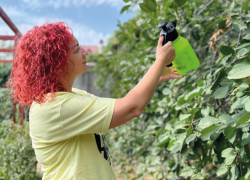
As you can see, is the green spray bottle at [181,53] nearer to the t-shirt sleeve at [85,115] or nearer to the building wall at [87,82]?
the t-shirt sleeve at [85,115]

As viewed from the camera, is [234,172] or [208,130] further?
[234,172]

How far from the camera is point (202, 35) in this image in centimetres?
265

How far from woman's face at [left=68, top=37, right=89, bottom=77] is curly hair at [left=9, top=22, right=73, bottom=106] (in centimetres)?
3

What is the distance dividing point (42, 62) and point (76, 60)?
145 millimetres

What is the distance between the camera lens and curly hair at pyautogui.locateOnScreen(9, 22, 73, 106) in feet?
3.85

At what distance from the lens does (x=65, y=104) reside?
113cm

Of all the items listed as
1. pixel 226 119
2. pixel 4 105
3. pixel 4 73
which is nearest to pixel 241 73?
pixel 226 119

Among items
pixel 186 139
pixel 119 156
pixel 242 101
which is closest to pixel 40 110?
pixel 186 139

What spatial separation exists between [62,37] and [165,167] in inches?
72.4

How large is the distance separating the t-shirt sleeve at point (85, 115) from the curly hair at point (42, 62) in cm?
9

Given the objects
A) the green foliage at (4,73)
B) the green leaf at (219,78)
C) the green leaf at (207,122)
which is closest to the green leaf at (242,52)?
the green leaf at (219,78)

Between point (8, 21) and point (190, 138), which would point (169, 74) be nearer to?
point (190, 138)

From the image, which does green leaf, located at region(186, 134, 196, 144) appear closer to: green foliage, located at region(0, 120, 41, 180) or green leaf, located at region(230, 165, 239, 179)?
green leaf, located at region(230, 165, 239, 179)

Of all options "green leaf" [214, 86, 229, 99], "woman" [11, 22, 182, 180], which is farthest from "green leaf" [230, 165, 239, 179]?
"woman" [11, 22, 182, 180]
